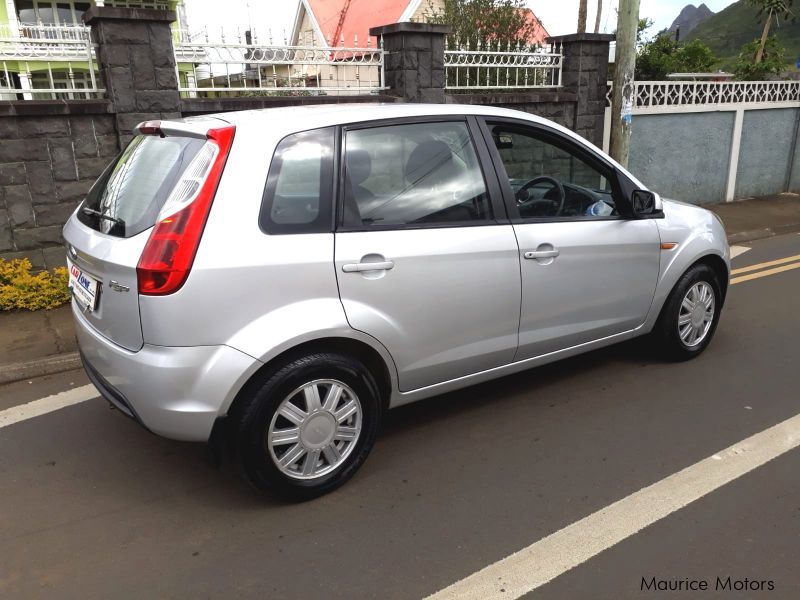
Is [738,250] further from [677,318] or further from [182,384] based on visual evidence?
[182,384]

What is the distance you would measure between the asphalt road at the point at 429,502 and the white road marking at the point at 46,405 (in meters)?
0.08

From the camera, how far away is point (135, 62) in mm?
6078

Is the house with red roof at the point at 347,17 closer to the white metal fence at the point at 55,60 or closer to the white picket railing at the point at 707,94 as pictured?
the white picket railing at the point at 707,94

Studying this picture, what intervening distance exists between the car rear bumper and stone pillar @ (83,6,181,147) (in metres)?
4.11

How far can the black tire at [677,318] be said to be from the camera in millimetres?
4246

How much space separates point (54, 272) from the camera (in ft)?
19.7

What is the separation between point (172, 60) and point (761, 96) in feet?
31.5

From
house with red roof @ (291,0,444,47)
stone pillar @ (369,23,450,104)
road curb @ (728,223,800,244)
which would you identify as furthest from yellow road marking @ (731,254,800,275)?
house with red roof @ (291,0,444,47)

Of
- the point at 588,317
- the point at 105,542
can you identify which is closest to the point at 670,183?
the point at 588,317

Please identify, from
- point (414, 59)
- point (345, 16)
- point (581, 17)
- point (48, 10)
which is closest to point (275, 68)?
point (414, 59)

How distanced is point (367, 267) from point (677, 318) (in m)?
2.36

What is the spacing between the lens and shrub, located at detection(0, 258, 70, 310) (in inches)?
219

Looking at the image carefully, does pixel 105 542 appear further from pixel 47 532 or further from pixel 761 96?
pixel 761 96

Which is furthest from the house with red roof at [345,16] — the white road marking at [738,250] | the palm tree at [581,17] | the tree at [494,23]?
the white road marking at [738,250]
